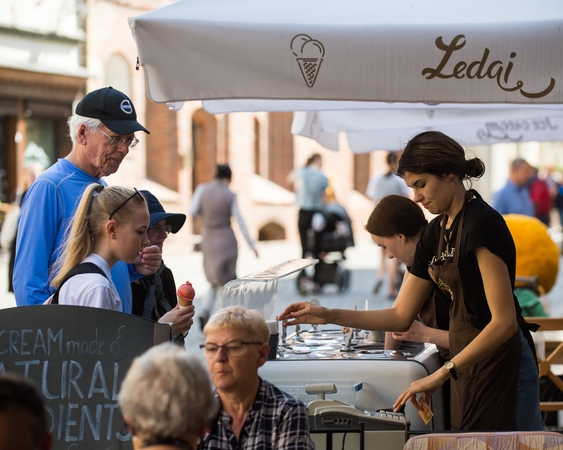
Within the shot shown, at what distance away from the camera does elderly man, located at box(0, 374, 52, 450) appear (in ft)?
5.49

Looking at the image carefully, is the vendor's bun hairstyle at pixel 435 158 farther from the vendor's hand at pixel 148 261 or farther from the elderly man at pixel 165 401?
the elderly man at pixel 165 401

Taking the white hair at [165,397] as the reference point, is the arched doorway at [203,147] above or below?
above

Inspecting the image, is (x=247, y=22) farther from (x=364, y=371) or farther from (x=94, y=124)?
(x=364, y=371)

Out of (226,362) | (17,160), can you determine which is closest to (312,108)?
(226,362)

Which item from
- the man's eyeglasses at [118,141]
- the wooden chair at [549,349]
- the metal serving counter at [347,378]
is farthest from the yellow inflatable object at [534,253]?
the man's eyeglasses at [118,141]

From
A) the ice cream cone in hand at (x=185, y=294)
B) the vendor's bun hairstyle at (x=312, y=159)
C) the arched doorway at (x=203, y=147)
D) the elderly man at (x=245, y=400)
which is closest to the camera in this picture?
the elderly man at (x=245, y=400)

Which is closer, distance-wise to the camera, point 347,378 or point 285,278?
point 347,378

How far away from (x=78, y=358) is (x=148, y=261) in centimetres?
78

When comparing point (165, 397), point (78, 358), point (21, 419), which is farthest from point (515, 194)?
point (21, 419)

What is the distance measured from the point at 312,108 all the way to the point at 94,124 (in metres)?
1.59

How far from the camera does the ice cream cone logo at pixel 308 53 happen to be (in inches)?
118

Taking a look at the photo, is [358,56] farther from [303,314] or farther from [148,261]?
[148,261]

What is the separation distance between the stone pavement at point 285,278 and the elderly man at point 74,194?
224 cm

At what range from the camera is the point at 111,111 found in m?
3.44
